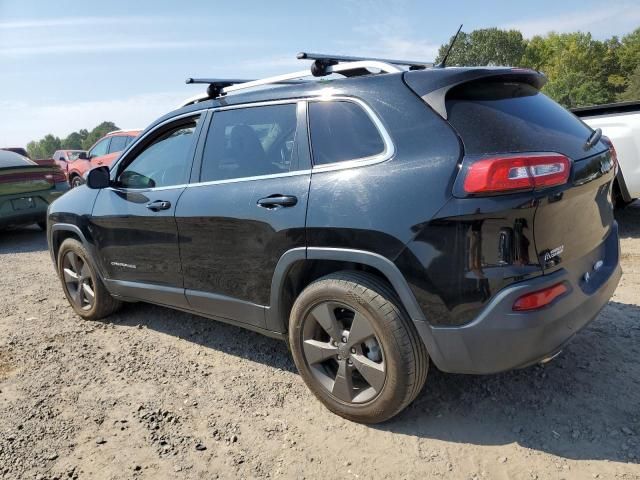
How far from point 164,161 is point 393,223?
2.07m

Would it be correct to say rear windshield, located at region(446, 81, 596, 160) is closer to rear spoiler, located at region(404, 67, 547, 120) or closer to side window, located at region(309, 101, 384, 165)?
rear spoiler, located at region(404, 67, 547, 120)

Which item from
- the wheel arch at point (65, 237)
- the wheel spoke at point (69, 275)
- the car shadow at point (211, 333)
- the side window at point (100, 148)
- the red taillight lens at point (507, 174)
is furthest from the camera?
the side window at point (100, 148)

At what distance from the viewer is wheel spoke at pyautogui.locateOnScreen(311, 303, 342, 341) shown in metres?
2.62

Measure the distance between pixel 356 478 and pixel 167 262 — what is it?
1.97 metres

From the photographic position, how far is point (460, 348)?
2252 mm

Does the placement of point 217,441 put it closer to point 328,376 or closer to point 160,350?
point 328,376

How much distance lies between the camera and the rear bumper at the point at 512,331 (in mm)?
2143

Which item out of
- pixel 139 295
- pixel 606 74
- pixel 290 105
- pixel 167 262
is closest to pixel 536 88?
pixel 290 105

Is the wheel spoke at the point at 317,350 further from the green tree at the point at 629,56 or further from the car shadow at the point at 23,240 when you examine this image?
the green tree at the point at 629,56

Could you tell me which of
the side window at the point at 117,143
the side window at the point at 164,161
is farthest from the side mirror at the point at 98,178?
the side window at the point at 117,143

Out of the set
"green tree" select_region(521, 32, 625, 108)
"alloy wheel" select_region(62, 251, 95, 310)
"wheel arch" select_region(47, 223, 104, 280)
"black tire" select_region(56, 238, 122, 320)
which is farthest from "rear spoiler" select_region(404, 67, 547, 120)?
"green tree" select_region(521, 32, 625, 108)

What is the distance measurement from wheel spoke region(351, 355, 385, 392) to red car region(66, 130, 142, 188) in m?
10.8

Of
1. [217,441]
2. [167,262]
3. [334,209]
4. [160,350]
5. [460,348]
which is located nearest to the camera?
[460,348]

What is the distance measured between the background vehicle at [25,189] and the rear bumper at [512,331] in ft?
26.4
